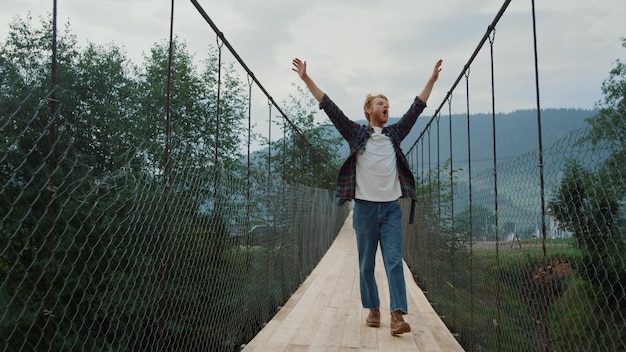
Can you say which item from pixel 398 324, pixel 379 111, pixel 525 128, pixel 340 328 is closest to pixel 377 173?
pixel 379 111

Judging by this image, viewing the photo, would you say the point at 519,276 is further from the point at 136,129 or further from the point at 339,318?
the point at 136,129

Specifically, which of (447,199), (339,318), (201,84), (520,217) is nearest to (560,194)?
(520,217)

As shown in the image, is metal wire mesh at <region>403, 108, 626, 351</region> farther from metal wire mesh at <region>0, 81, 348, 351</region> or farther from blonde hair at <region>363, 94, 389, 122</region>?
metal wire mesh at <region>0, 81, 348, 351</region>

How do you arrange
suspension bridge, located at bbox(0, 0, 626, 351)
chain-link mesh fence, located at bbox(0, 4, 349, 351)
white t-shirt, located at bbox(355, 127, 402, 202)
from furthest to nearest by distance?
white t-shirt, located at bbox(355, 127, 402, 202), suspension bridge, located at bbox(0, 0, 626, 351), chain-link mesh fence, located at bbox(0, 4, 349, 351)

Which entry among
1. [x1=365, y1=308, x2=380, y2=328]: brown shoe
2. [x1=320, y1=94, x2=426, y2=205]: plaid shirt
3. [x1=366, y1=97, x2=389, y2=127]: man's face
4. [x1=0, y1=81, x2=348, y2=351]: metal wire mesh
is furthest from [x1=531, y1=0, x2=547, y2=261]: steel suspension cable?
[x1=0, y1=81, x2=348, y2=351]: metal wire mesh

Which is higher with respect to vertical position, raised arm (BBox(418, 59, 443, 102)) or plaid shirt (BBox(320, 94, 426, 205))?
raised arm (BBox(418, 59, 443, 102))

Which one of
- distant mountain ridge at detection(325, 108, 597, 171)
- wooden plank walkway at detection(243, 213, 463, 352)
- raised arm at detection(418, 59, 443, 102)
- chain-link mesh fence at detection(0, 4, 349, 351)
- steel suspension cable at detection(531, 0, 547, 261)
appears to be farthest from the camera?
raised arm at detection(418, 59, 443, 102)

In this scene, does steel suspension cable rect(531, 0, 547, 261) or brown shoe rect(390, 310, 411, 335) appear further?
brown shoe rect(390, 310, 411, 335)

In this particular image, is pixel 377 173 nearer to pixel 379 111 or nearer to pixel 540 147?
pixel 379 111

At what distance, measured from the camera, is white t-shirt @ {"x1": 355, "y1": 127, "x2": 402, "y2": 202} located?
265 centimetres

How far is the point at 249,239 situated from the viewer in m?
3.12

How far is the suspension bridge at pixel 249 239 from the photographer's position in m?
1.55

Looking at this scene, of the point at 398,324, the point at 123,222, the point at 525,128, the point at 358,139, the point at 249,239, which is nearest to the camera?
the point at 123,222

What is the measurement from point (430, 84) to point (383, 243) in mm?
938
